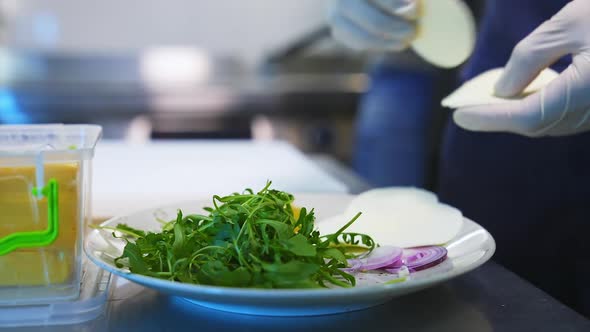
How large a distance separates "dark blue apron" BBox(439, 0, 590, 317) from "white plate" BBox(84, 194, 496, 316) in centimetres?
38

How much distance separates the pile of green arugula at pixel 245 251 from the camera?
0.48 meters

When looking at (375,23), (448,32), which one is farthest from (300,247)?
(375,23)

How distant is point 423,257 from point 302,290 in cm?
17

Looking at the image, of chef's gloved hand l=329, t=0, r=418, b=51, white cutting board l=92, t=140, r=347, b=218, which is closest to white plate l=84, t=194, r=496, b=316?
white cutting board l=92, t=140, r=347, b=218

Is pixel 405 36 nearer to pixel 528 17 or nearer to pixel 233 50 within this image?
pixel 528 17

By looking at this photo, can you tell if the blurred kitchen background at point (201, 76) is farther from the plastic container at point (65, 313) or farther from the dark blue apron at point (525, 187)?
the plastic container at point (65, 313)

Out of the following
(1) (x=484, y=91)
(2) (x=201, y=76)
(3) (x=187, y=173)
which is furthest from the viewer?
(2) (x=201, y=76)

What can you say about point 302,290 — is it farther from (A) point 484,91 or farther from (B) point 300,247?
(A) point 484,91

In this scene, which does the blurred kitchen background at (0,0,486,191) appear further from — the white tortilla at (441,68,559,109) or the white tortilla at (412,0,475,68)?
the white tortilla at (441,68,559,109)

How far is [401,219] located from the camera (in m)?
0.69

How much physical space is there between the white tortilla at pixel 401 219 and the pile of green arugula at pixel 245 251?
0.21ft

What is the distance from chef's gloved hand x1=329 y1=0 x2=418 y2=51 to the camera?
3.54ft

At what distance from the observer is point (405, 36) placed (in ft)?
3.65

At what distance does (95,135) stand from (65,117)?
6.68 ft
